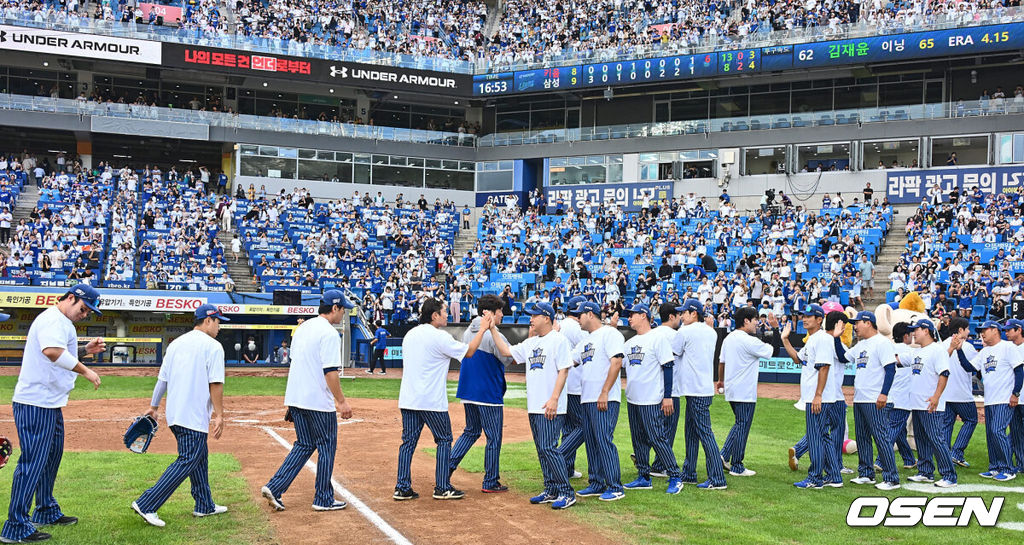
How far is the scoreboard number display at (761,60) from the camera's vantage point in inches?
1458

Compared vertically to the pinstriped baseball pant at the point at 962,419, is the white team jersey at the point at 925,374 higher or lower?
higher

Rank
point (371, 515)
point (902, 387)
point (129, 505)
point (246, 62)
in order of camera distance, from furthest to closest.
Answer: point (246, 62)
point (902, 387)
point (129, 505)
point (371, 515)

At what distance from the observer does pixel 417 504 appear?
9594mm

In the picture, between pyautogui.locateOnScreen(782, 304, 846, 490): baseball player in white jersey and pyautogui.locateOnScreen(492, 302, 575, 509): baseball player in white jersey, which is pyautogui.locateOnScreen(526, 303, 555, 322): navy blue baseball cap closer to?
pyautogui.locateOnScreen(492, 302, 575, 509): baseball player in white jersey

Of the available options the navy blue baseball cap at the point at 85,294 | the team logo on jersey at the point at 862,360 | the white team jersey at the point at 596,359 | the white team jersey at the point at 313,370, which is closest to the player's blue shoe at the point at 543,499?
the white team jersey at the point at 596,359

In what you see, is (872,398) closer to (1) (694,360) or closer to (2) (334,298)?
(1) (694,360)

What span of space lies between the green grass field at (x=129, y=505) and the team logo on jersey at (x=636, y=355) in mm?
4159

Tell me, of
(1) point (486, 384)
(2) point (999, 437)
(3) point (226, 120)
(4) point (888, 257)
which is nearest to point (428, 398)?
(1) point (486, 384)

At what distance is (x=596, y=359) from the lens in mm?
9953

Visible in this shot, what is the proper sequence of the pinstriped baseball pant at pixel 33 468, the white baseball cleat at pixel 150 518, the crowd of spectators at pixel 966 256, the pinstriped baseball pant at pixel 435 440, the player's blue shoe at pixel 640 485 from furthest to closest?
the crowd of spectators at pixel 966 256 → the player's blue shoe at pixel 640 485 → the pinstriped baseball pant at pixel 435 440 → the white baseball cleat at pixel 150 518 → the pinstriped baseball pant at pixel 33 468

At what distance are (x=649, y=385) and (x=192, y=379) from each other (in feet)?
15.6

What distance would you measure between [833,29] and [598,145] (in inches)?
472

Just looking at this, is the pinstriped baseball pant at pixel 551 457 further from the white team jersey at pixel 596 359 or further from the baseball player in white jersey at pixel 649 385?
the baseball player in white jersey at pixel 649 385

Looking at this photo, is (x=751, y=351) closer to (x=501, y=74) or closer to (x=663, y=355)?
(x=663, y=355)
